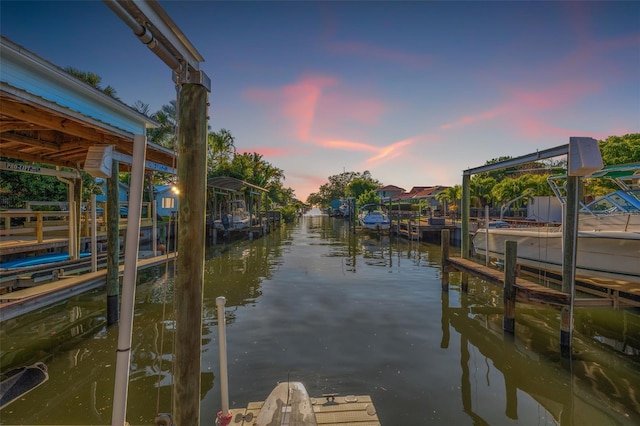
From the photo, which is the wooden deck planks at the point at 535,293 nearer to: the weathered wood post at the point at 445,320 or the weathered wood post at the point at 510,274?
the weathered wood post at the point at 510,274

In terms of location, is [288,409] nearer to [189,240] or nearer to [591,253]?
[189,240]

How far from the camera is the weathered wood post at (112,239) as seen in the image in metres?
7.52

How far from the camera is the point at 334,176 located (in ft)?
358

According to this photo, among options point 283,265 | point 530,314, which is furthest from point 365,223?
point 530,314

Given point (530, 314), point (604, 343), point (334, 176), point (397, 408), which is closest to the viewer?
point (397, 408)

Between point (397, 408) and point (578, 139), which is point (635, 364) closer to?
point (578, 139)

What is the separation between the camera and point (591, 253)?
29.1 ft

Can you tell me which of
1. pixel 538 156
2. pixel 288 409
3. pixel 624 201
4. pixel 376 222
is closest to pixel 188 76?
pixel 288 409

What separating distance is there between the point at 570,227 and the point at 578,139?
169 centimetres

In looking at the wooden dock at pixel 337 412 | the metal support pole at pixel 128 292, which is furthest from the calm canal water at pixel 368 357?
the wooden dock at pixel 337 412

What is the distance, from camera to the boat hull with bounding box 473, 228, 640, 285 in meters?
7.95

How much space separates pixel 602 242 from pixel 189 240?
33.6ft

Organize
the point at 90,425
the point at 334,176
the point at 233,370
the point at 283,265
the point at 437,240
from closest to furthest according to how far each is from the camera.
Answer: the point at 90,425, the point at 233,370, the point at 283,265, the point at 437,240, the point at 334,176

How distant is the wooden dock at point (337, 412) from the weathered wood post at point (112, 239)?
17.0 feet
